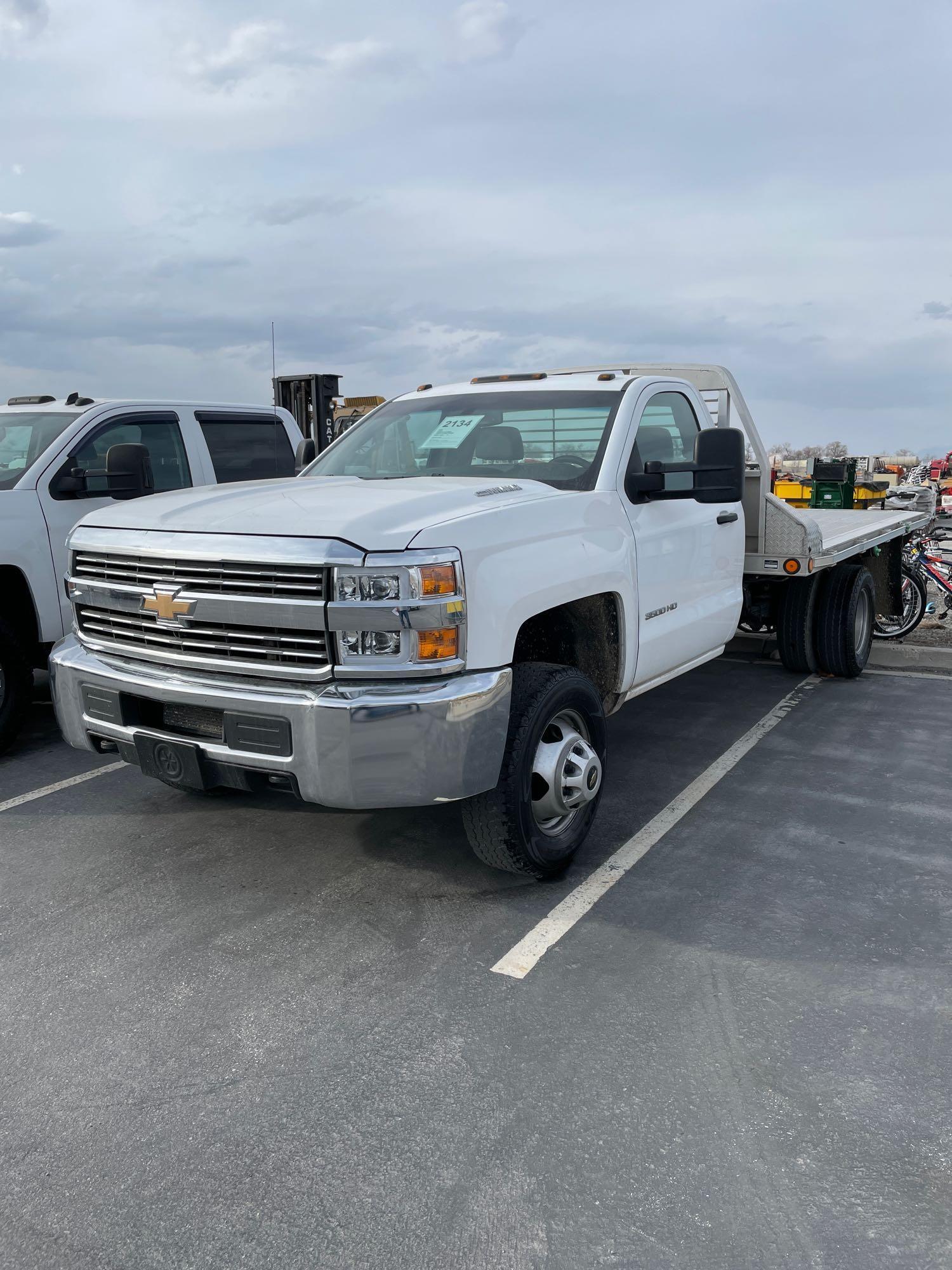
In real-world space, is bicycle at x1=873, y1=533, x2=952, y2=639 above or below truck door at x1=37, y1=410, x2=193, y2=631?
below

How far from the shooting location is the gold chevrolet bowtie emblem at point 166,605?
3.59 metres

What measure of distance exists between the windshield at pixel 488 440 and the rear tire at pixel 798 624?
332 centimetres

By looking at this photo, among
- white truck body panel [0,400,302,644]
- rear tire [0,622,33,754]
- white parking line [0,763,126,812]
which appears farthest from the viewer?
white truck body panel [0,400,302,644]

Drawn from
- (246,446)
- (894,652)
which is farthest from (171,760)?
(894,652)

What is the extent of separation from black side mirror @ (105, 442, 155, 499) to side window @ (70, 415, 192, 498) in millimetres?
453

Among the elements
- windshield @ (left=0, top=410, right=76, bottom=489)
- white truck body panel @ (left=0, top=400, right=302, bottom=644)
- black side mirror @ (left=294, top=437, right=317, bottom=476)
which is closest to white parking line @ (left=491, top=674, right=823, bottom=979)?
black side mirror @ (left=294, top=437, right=317, bottom=476)

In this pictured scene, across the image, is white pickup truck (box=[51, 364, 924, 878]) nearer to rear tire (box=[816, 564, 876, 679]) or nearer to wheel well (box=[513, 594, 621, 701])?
wheel well (box=[513, 594, 621, 701])

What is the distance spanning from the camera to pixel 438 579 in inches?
129

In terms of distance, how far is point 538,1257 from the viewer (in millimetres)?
2215

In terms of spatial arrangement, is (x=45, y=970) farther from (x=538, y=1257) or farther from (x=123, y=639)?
(x=538, y=1257)

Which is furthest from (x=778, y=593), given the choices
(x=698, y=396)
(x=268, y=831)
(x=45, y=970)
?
(x=45, y=970)

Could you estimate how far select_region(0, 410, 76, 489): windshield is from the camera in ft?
20.2

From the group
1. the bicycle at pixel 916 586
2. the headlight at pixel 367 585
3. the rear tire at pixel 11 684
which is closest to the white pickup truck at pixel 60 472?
the rear tire at pixel 11 684

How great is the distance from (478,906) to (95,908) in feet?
4.88
